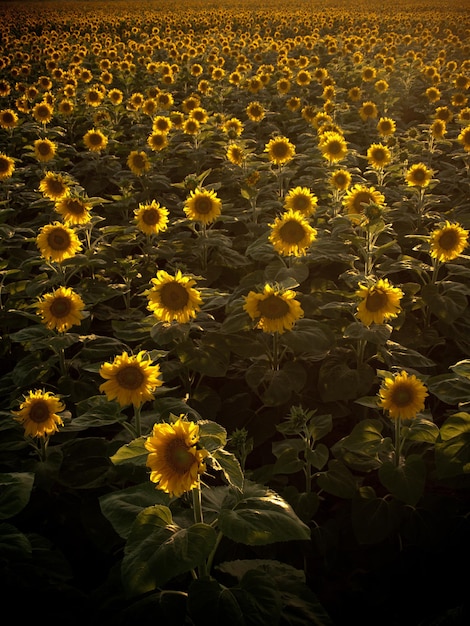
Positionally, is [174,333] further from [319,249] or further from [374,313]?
[319,249]

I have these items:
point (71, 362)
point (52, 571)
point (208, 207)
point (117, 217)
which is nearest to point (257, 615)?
point (52, 571)

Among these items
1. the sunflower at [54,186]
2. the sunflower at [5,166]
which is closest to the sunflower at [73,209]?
the sunflower at [54,186]

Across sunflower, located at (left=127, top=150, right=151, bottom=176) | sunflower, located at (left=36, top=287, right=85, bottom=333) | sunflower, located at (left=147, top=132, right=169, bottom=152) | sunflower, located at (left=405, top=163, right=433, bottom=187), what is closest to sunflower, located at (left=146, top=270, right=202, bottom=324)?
sunflower, located at (left=36, top=287, right=85, bottom=333)

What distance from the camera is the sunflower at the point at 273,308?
3.10 m

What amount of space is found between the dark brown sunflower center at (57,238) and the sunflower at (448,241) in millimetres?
2635

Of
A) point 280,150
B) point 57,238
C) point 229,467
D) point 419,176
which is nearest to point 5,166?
point 57,238

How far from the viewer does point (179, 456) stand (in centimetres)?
190

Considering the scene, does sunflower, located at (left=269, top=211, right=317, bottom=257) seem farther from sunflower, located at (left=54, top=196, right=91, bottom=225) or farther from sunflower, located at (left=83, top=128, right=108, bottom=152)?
sunflower, located at (left=83, top=128, right=108, bottom=152)

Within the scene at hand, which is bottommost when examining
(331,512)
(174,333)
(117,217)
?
(331,512)

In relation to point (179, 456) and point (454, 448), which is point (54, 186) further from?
A: point (454, 448)

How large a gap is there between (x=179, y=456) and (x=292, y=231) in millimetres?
2360

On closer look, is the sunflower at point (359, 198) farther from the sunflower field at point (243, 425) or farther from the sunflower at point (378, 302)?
the sunflower at point (378, 302)

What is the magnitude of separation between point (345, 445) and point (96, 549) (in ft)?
4.53

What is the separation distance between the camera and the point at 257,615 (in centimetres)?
179
